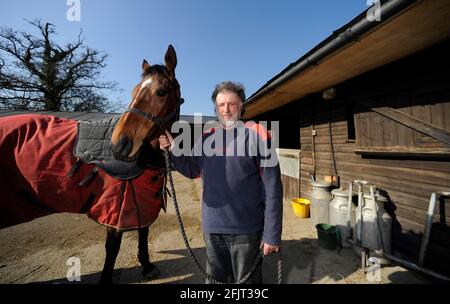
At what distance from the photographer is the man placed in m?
1.66

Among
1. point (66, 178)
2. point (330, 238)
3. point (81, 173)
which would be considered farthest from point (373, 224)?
point (66, 178)

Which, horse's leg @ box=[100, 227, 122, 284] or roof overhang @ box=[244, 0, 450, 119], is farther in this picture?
horse's leg @ box=[100, 227, 122, 284]

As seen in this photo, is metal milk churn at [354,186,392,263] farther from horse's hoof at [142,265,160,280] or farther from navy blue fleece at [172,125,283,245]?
horse's hoof at [142,265,160,280]

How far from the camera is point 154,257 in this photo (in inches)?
139

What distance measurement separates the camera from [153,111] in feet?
6.58

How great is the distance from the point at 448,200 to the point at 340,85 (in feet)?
8.52

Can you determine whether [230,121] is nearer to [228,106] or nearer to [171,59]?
[228,106]

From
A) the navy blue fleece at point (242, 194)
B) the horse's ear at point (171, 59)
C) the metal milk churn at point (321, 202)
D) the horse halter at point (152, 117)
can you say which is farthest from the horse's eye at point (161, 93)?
the metal milk churn at point (321, 202)

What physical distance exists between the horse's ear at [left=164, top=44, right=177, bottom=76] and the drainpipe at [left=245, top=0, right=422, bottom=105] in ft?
6.22

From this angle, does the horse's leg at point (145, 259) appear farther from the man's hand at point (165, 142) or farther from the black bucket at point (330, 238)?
the black bucket at point (330, 238)

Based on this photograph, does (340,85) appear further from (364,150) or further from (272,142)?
(272,142)

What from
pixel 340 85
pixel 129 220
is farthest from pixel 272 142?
pixel 340 85

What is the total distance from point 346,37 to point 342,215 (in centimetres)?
284

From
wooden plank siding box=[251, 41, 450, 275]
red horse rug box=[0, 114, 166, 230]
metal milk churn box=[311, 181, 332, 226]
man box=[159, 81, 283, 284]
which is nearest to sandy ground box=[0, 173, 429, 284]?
metal milk churn box=[311, 181, 332, 226]
